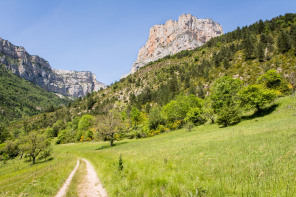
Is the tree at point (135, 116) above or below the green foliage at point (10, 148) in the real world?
above

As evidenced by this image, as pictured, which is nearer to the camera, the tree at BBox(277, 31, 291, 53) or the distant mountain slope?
the distant mountain slope

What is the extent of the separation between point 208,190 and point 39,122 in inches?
9026

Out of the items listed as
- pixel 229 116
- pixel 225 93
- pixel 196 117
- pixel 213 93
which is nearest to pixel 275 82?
pixel 225 93

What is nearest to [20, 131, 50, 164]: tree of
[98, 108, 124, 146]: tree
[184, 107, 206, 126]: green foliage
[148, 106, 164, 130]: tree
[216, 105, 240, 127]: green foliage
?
[98, 108, 124, 146]: tree

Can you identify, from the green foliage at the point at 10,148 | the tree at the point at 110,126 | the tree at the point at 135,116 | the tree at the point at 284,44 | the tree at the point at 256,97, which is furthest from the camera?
the tree at the point at 284,44

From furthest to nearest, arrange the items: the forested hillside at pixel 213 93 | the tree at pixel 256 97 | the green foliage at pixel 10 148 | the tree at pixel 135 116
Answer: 1. the tree at pixel 135 116
2. the green foliage at pixel 10 148
3. the forested hillside at pixel 213 93
4. the tree at pixel 256 97

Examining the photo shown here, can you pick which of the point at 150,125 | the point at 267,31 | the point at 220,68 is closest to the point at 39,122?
the point at 150,125

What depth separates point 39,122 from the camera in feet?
595

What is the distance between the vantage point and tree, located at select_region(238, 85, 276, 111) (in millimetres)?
39503

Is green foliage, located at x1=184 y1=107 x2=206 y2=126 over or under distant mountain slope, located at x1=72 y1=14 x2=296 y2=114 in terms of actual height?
under

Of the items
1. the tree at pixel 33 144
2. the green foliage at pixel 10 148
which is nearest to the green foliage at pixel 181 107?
the tree at pixel 33 144

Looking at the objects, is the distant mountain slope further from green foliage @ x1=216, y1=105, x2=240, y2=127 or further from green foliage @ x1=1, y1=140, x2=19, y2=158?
green foliage @ x1=1, y1=140, x2=19, y2=158

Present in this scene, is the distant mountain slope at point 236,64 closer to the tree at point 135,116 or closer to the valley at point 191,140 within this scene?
the valley at point 191,140

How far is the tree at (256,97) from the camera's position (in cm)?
3950
